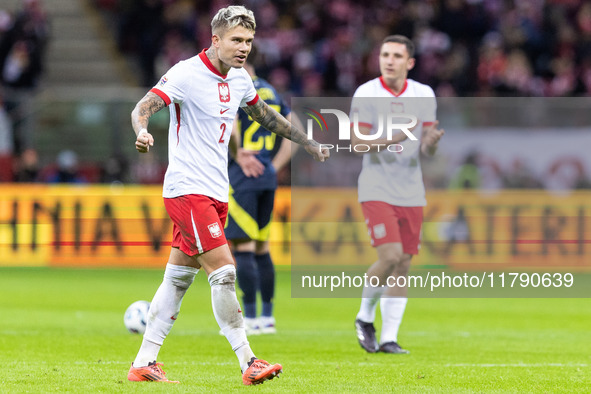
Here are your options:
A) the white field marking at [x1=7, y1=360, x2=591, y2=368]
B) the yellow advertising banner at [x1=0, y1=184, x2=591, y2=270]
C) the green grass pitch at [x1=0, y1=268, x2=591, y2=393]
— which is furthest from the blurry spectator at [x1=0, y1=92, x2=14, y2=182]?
the white field marking at [x1=7, y1=360, x2=591, y2=368]

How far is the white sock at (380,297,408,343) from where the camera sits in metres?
8.73

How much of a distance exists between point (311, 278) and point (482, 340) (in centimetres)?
716

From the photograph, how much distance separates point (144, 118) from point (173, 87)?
388 millimetres

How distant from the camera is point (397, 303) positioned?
346 inches

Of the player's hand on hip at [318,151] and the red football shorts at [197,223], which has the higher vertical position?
the player's hand on hip at [318,151]

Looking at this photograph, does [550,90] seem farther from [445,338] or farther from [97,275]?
[445,338]

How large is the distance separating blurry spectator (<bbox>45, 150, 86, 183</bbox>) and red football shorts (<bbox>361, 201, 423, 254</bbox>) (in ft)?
33.7

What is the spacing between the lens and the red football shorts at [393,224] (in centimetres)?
862

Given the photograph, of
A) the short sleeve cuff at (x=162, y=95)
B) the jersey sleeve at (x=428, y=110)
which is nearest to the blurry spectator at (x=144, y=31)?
the jersey sleeve at (x=428, y=110)

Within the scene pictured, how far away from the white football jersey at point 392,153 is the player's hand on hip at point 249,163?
123cm

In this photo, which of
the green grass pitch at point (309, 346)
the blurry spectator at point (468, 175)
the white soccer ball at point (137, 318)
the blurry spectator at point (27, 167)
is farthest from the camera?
the blurry spectator at point (27, 167)

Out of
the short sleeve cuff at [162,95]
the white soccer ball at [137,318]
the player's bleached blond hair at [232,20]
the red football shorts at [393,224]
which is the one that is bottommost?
the white soccer ball at [137,318]

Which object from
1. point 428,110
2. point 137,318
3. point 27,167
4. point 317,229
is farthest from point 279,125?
point 27,167

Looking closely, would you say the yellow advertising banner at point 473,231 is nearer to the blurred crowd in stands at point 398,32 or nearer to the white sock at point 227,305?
the blurred crowd in stands at point 398,32
